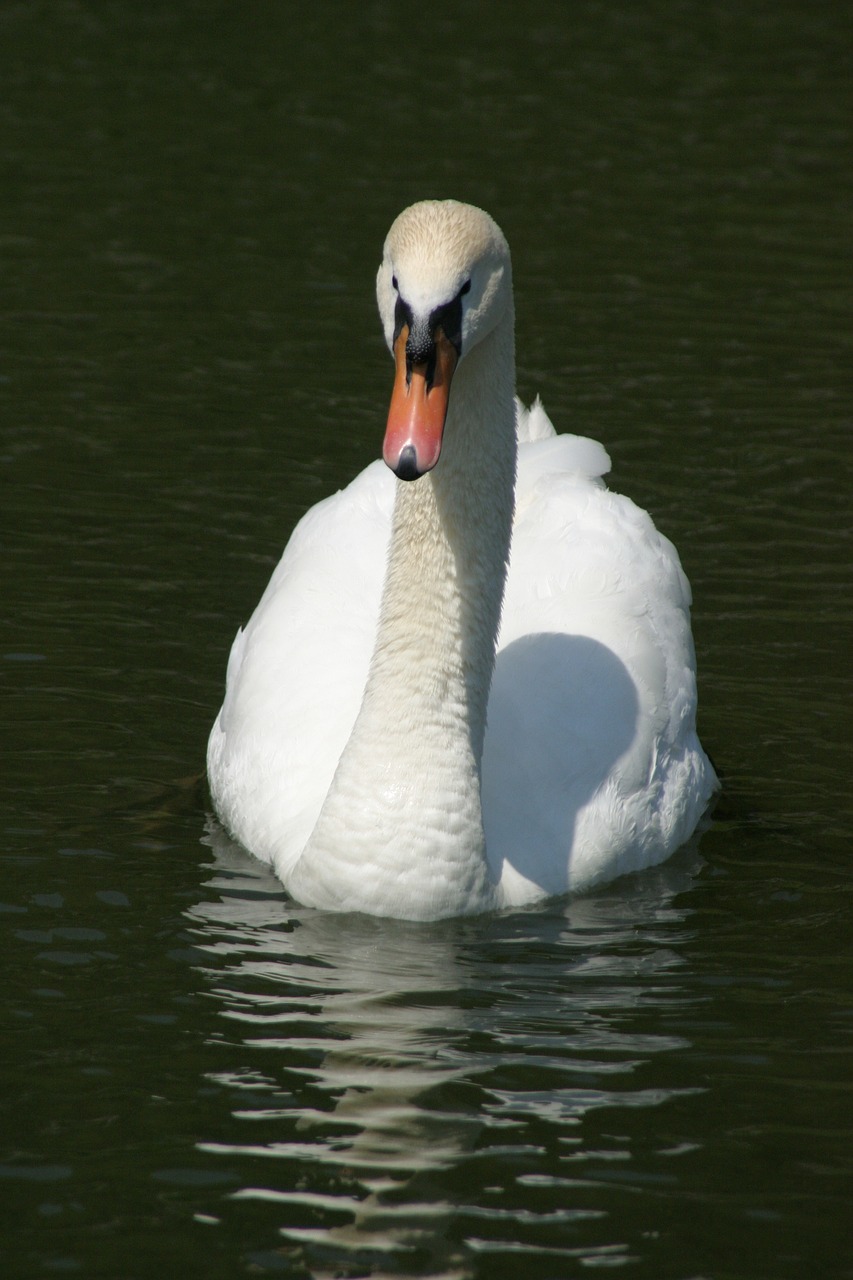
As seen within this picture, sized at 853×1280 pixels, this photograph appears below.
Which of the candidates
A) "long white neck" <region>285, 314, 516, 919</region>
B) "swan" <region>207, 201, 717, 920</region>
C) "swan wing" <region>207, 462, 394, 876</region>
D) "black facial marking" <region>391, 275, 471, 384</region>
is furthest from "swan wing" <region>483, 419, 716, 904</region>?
"black facial marking" <region>391, 275, 471, 384</region>

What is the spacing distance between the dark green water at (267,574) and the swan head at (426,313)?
2055mm

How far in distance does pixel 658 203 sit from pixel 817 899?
1123cm

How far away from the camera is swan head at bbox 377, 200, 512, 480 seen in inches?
274

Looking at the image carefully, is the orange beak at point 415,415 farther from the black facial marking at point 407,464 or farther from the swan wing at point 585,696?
the swan wing at point 585,696

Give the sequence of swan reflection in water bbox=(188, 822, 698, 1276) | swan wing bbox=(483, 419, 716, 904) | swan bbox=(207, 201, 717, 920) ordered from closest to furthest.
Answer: swan reflection in water bbox=(188, 822, 698, 1276) → swan bbox=(207, 201, 717, 920) → swan wing bbox=(483, 419, 716, 904)

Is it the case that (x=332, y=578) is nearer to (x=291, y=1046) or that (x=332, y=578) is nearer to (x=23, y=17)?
(x=291, y=1046)

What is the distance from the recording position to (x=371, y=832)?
8055mm

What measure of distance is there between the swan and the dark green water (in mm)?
257

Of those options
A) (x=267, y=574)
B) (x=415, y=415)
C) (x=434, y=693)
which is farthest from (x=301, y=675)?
(x=267, y=574)

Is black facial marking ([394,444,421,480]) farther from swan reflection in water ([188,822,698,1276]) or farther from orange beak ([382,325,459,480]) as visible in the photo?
swan reflection in water ([188,822,698,1276])

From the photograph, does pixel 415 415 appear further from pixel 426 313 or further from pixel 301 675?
pixel 301 675

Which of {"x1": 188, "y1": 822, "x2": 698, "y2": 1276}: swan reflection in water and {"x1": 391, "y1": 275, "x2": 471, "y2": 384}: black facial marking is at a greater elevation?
{"x1": 391, "y1": 275, "x2": 471, "y2": 384}: black facial marking

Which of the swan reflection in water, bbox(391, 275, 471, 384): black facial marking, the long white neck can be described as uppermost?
bbox(391, 275, 471, 384): black facial marking

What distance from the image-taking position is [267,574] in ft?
39.0
